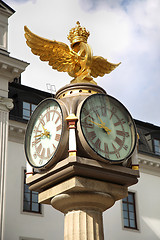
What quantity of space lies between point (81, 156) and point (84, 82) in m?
1.64

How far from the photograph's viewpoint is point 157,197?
25.5 meters

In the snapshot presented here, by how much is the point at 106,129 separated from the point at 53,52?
1.99 metres

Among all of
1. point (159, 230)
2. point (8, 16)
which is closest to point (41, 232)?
point (159, 230)

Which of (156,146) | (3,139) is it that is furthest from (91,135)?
(156,146)

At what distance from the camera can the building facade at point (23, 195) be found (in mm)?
19031

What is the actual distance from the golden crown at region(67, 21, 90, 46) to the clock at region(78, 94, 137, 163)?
144cm

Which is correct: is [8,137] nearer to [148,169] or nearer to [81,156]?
[148,169]

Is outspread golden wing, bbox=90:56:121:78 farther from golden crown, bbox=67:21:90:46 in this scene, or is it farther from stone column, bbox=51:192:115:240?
stone column, bbox=51:192:115:240

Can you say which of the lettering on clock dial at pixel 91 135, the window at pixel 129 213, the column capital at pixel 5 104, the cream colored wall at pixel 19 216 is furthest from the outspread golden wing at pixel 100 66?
the window at pixel 129 213

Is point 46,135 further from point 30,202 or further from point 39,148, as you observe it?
point 30,202

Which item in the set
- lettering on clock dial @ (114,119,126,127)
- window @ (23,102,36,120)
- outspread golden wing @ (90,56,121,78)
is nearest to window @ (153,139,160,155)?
window @ (23,102,36,120)

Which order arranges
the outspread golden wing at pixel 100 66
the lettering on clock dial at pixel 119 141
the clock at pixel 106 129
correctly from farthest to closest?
the outspread golden wing at pixel 100 66 < the lettering on clock dial at pixel 119 141 < the clock at pixel 106 129

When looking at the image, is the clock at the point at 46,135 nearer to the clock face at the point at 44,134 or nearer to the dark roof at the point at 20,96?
the clock face at the point at 44,134

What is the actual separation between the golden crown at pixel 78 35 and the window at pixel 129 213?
16.1m
